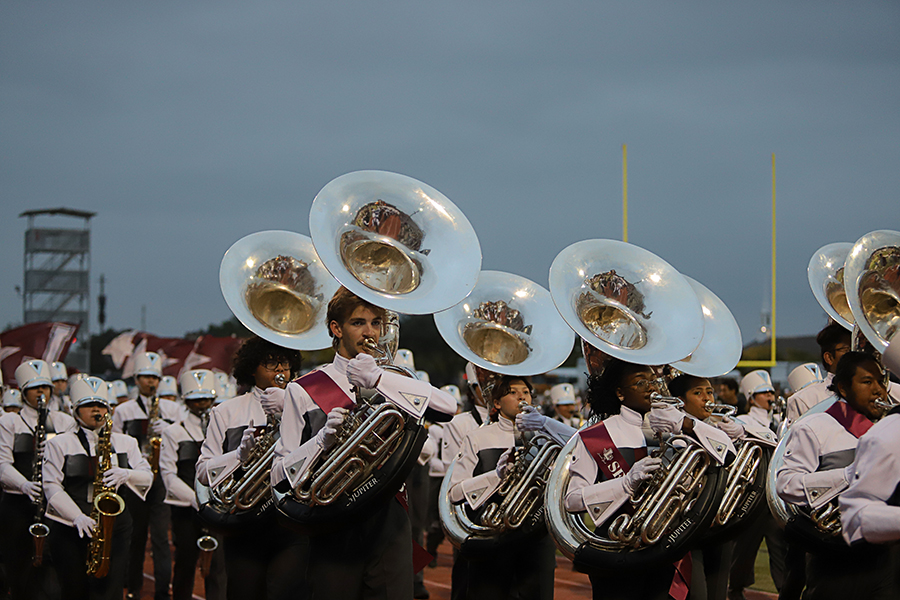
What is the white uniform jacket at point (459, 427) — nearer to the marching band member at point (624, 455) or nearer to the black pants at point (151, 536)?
the black pants at point (151, 536)

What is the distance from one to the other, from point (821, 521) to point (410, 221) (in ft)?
7.68

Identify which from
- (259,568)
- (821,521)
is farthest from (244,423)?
(821,521)

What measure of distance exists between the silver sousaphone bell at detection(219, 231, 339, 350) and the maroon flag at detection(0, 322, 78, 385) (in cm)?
1301

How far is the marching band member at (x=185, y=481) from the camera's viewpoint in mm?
7930

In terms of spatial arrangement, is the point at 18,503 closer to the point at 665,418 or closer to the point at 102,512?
the point at 102,512

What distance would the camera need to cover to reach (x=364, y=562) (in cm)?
427

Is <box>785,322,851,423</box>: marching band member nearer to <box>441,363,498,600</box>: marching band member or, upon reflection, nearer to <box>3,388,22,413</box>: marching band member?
<box>441,363,498,600</box>: marching band member

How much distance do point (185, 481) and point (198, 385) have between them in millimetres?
976

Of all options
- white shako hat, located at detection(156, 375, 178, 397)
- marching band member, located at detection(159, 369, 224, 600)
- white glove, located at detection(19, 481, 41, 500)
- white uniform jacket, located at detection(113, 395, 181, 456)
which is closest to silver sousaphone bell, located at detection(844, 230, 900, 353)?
marching band member, located at detection(159, 369, 224, 600)

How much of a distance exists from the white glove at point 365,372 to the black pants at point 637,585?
4.72ft

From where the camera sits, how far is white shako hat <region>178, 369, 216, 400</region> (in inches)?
352

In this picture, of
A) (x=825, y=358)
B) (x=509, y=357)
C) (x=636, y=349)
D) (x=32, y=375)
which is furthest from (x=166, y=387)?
(x=636, y=349)

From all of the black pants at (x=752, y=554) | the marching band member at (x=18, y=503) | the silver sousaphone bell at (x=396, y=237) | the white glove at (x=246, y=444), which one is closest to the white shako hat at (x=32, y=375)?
the marching band member at (x=18, y=503)

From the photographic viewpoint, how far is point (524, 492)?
541 cm
